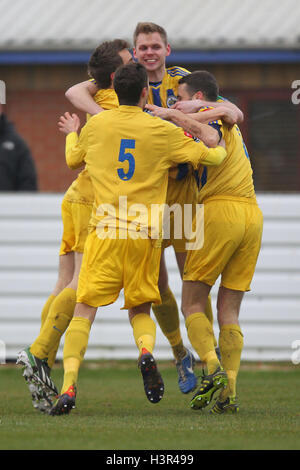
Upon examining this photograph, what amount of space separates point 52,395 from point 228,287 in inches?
51.9

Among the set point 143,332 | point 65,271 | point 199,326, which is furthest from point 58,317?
point 199,326

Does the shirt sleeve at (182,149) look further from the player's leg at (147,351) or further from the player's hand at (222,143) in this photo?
the player's leg at (147,351)

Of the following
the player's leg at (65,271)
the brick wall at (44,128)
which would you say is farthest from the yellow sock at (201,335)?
the brick wall at (44,128)

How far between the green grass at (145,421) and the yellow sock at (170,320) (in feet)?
1.31

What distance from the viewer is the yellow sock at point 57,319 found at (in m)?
6.67

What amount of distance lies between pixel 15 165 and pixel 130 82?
466cm

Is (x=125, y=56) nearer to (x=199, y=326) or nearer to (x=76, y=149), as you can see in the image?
(x=76, y=149)

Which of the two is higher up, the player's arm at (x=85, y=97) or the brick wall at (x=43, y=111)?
the brick wall at (x=43, y=111)

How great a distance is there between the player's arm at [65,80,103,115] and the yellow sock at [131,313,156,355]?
1.36 metres

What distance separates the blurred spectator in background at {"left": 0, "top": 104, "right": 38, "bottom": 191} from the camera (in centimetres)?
1051

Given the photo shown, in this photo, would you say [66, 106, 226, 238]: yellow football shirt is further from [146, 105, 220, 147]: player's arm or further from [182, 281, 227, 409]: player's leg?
[182, 281, 227, 409]: player's leg

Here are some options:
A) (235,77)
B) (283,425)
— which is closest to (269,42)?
(235,77)

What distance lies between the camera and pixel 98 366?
9.97 metres

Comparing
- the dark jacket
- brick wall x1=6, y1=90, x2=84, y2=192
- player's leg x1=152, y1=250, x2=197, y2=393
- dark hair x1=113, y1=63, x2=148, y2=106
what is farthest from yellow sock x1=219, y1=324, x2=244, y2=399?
brick wall x1=6, y1=90, x2=84, y2=192
